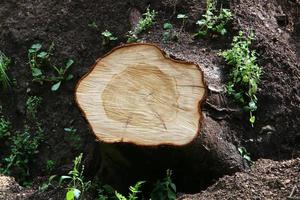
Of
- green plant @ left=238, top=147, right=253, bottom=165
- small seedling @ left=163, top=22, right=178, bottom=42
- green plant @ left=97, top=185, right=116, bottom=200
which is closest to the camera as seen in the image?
green plant @ left=97, top=185, right=116, bottom=200

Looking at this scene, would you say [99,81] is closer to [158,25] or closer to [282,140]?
[158,25]

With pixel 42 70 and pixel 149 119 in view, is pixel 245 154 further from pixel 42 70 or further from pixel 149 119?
pixel 42 70

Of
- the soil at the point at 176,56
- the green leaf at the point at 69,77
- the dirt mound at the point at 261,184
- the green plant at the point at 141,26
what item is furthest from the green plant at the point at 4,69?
the dirt mound at the point at 261,184

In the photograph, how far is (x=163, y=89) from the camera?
391cm

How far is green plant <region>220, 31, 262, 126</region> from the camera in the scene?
4371 millimetres

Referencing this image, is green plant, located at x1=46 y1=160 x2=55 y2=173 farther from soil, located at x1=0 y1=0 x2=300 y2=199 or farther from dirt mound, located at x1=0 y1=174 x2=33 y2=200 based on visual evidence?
dirt mound, located at x1=0 y1=174 x2=33 y2=200

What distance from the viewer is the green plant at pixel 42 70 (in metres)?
4.84

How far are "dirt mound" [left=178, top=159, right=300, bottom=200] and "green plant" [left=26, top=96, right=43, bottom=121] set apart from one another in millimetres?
1410

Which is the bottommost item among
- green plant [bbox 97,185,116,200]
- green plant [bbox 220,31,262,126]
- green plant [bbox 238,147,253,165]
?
green plant [bbox 97,185,116,200]

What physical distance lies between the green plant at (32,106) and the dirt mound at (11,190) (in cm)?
57

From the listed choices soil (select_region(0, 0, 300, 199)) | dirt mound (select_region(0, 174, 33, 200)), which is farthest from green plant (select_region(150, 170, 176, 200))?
dirt mound (select_region(0, 174, 33, 200))

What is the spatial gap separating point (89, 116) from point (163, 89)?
1.53ft

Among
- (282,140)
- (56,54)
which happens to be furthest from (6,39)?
(282,140)

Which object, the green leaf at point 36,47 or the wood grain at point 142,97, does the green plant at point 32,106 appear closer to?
the green leaf at point 36,47
